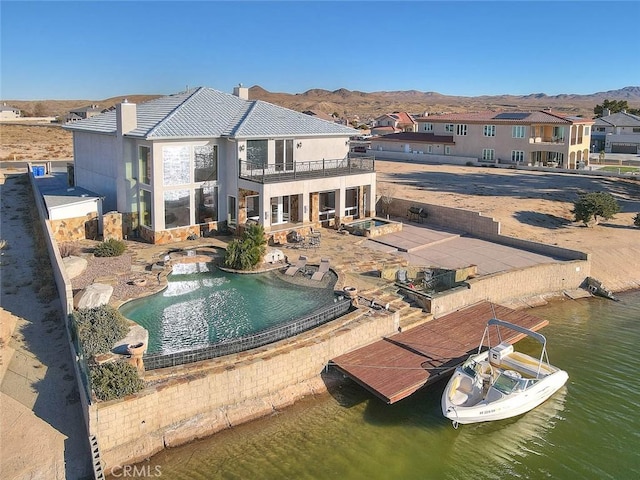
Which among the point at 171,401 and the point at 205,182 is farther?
the point at 205,182

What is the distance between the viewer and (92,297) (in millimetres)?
18500

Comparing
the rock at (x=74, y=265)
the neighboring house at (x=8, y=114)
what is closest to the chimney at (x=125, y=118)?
the rock at (x=74, y=265)

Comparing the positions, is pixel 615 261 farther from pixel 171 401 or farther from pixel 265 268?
pixel 171 401

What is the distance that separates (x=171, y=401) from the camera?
14.3 m

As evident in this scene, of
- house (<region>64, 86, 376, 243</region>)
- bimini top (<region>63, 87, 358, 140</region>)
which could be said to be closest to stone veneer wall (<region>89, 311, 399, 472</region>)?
house (<region>64, 86, 376, 243</region>)

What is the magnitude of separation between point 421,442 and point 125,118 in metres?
21.1

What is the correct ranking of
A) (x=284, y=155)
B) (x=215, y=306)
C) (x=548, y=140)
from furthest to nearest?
1. (x=548, y=140)
2. (x=284, y=155)
3. (x=215, y=306)

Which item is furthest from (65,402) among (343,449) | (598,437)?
(598,437)

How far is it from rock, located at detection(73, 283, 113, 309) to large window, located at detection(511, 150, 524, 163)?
50.3m

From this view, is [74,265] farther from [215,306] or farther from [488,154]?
[488,154]

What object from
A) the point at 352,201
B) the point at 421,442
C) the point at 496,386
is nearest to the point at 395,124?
the point at 352,201

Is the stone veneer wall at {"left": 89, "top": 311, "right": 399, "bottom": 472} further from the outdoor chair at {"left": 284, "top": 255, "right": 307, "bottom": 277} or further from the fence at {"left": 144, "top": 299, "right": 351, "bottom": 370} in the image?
the outdoor chair at {"left": 284, "top": 255, "right": 307, "bottom": 277}

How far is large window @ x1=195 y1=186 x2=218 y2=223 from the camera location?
2842 centimetres

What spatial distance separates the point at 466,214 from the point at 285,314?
1564 centimetres
